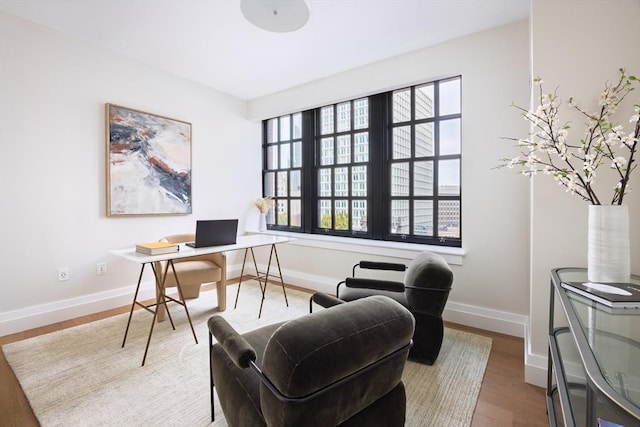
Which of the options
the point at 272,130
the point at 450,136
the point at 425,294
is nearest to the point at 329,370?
the point at 425,294

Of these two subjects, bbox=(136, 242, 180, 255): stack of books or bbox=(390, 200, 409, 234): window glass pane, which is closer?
bbox=(136, 242, 180, 255): stack of books

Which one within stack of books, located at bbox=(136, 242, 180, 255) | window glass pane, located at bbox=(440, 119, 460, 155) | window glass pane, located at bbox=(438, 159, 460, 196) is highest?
window glass pane, located at bbox=(440, 119, 460, 155)

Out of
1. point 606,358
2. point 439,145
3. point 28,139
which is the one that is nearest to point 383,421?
point 606,358

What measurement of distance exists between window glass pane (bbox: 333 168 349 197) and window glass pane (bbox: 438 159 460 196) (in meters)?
1.20

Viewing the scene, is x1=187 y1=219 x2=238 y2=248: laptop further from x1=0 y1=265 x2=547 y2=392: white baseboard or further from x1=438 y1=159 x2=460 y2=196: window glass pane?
x1=438 y1=159 x2=460 y2=196: window glass pane

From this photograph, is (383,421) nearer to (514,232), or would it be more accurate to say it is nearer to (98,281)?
(514,232)

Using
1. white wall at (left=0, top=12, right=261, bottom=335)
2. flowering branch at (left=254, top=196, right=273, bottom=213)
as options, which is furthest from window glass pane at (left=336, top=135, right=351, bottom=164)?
white wall at (left=0, top=12, right=261, bottom=335)

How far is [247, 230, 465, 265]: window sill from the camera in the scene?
2824 millimetres

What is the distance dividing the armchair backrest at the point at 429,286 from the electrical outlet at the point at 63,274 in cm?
332

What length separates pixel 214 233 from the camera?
260cm

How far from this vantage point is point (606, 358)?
0.81 meters

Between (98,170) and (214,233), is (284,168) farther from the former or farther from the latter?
(98,170)

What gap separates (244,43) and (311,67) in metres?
0.86

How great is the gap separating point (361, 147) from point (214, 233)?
212cm
